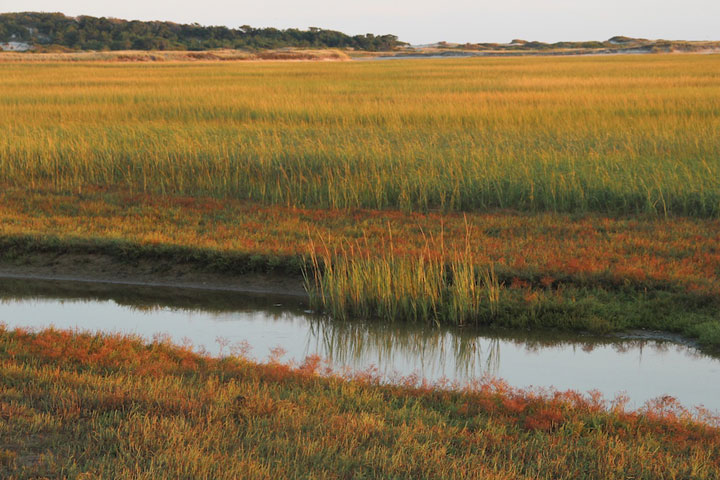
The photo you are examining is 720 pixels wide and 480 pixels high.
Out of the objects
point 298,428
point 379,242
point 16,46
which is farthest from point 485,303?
point 16,46

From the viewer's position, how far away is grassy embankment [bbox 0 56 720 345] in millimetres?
9688

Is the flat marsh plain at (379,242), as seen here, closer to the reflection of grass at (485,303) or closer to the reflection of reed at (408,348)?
the reflection of grass at (485,303)

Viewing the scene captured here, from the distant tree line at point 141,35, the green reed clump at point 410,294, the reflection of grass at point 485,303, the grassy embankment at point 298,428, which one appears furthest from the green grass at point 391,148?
the distant tree line at point 141,35

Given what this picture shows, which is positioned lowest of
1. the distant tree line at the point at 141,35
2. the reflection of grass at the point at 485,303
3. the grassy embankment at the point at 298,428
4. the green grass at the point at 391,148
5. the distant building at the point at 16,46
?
the reflection of grass at the point at 485,303

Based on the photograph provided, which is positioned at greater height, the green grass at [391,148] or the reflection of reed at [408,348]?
the green grass at [391,148]

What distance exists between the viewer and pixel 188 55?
9400 centimetres

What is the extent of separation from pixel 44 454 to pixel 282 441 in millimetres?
1399

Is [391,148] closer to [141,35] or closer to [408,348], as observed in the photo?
[408,348]

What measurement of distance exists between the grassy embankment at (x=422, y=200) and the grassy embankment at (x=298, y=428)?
9.58ft

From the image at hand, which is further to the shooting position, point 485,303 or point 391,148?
point 391,148

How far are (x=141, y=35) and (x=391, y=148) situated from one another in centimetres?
11312

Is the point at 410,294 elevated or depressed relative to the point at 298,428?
depressed

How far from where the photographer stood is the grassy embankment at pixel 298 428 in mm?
4715

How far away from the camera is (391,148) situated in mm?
19031
